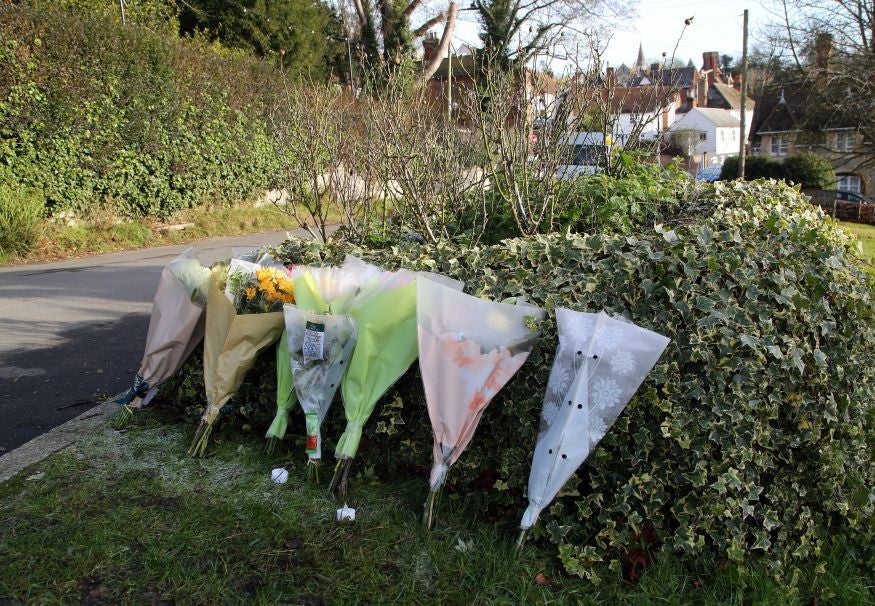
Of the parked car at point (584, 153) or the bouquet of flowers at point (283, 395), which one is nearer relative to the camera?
the bouquet of flowers at point (283, 395)

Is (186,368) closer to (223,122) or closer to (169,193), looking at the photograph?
(169,193)

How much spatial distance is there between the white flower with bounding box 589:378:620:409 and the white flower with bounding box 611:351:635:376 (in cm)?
5

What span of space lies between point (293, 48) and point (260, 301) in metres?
19.5

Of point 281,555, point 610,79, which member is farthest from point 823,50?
point 281,555

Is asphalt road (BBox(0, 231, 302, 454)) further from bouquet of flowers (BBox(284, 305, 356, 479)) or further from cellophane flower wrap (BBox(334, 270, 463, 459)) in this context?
cellophane flower wrap (BBox(334, 270, 463, 459))

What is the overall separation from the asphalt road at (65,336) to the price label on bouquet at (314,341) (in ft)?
4.34

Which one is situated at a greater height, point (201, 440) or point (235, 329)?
point (235, 329)

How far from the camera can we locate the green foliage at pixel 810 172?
117 feet

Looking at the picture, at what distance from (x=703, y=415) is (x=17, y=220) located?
1076 centimetres

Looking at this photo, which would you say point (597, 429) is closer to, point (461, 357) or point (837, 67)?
point (461, 357)

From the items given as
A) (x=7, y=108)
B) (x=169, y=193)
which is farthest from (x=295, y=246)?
(x=169, y=193)

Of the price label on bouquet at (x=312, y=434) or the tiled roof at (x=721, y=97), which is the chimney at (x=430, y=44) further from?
the tiled roof at (x=721, y=97)

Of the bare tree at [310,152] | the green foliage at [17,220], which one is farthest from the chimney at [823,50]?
the green foliage at [17,220]

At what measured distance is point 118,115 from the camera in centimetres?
1230
